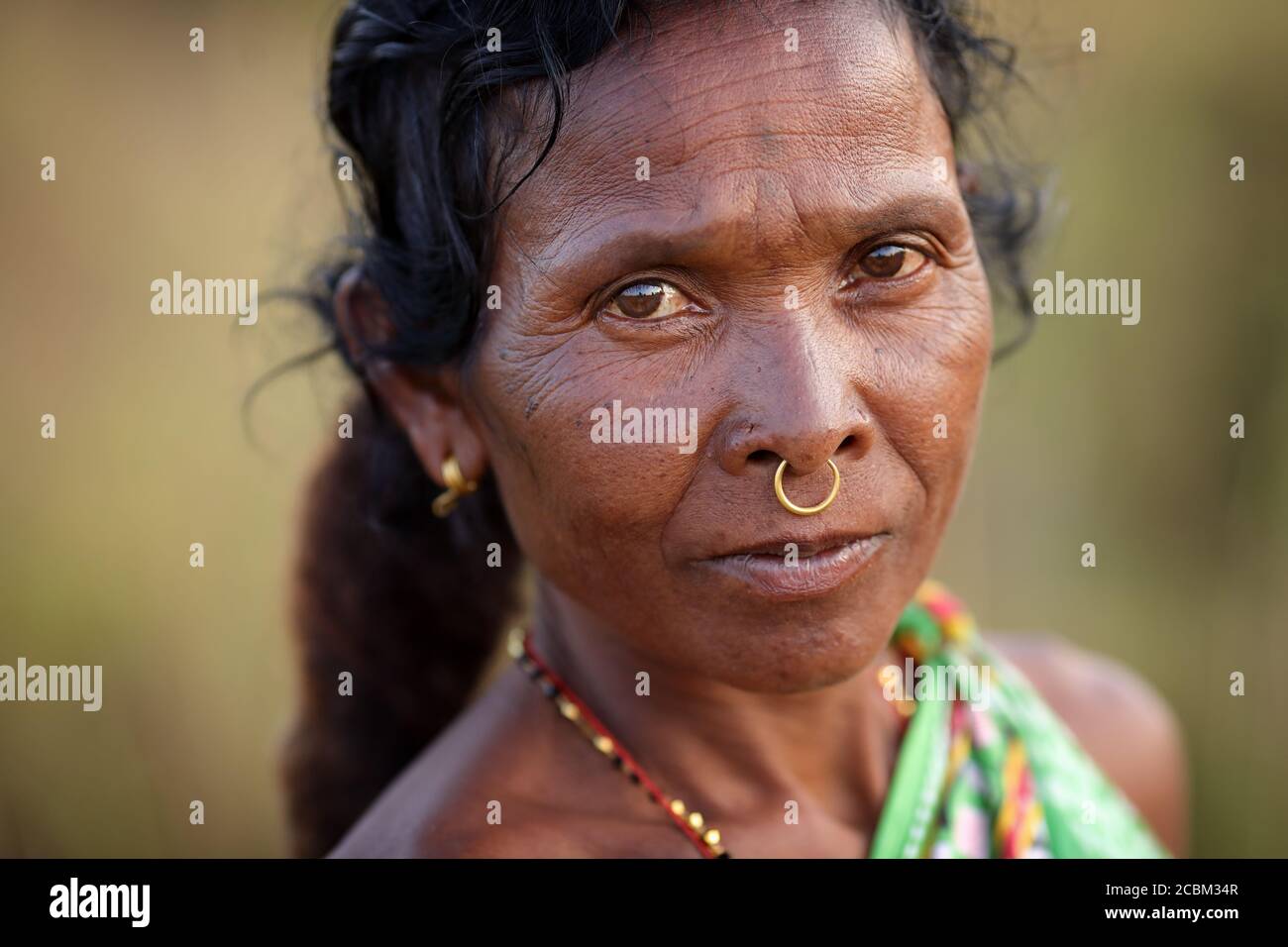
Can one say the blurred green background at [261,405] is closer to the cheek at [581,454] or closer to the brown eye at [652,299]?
the cheek at [581,454]

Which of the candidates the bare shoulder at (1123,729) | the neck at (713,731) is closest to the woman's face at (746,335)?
the neck at (713,731)

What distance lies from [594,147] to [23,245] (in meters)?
2.87

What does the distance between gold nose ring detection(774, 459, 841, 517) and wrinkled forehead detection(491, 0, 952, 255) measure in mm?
355

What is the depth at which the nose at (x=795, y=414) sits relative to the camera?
5.18ft

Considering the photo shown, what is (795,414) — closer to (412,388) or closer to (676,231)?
(676,231)

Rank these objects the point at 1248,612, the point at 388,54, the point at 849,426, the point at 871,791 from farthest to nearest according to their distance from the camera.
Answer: the point at 1248,612, the point at 871,791, the point at 388,54, the point at 849,426

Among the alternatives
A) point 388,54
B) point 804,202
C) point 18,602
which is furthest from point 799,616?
point 18,602

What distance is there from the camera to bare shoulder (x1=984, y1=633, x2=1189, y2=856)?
2754mm

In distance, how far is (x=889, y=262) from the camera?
177 centimetres

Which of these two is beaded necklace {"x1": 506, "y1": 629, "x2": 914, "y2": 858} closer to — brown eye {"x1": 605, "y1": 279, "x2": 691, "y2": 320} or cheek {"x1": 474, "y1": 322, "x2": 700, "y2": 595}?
cheek {"x1": 474, "y1": 322, "x2": 700, "y2": 595}

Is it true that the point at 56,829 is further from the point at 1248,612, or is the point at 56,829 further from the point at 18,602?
the point at 1248,612

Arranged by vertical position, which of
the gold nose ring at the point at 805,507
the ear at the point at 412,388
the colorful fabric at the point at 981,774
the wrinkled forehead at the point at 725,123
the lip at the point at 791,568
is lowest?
the colorful fabric at the point at 981,774

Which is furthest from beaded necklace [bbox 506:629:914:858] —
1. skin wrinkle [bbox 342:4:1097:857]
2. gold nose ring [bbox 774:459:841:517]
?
gold nose ring [bbox 774:459:841:517]

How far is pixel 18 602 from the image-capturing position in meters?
3.78
